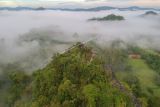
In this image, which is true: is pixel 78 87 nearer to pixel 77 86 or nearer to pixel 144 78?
pixel 77 86

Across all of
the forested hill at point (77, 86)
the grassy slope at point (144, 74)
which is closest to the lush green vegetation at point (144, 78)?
the grassy slope at point (144, 74)

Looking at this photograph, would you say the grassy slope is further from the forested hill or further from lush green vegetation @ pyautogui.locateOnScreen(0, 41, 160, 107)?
the forested hill

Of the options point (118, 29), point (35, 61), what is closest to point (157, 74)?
point (35, 61)

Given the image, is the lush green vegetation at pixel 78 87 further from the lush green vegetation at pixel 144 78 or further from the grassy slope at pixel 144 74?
the grassy slope at pixel 144 74

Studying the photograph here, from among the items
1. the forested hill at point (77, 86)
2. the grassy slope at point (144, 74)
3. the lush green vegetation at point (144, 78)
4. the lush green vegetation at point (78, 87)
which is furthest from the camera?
the grassy slope at point (144, 74)

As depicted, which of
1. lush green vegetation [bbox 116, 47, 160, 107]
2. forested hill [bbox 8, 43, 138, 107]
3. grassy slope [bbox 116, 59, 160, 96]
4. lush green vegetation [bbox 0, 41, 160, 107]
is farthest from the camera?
grassy slope [bbox 116, 59, 160, 96]

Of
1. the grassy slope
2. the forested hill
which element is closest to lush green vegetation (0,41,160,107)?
the forested hill

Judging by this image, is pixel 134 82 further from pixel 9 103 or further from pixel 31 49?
pixel 31 49
